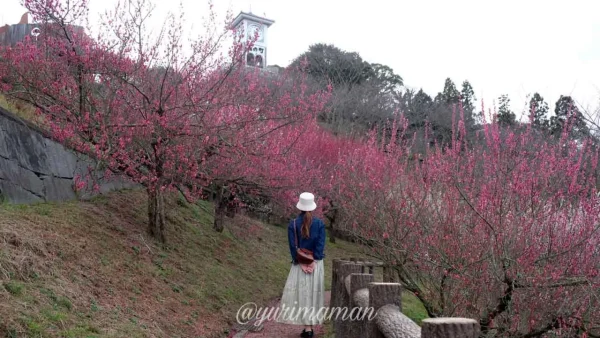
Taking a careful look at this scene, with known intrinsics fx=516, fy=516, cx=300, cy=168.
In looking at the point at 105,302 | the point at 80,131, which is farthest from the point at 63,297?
the point at 80,131

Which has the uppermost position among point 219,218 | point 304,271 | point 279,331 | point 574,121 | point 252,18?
point 252,18

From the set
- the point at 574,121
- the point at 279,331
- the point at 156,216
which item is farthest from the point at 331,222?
the point at 574,121

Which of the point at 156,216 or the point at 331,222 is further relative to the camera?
the point at 331,222

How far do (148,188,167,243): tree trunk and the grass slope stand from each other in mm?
261

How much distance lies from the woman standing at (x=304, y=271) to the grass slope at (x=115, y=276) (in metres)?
1.11

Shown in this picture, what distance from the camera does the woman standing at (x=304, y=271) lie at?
21.4 ft

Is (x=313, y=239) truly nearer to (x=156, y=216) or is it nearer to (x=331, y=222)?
(x=156, y=216)

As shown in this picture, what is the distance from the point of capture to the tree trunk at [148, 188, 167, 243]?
866 centimetres

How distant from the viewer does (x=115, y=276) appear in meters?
6.41

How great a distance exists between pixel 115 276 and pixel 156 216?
2.49 metres

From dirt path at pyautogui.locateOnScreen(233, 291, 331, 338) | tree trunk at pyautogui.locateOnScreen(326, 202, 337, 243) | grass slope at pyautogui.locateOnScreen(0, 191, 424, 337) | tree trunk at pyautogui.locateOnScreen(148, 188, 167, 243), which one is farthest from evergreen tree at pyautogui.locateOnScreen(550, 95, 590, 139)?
tree trunk at pyautogui.locateOnScreen(326, 202, 337, 243)

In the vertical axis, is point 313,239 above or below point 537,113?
below

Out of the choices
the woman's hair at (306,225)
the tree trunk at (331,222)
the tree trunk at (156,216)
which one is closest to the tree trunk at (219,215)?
the tree trunk at (156,216)

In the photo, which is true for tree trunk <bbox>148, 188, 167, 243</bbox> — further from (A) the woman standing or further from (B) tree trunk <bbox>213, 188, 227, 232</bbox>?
(B) tree trunk <bbox>213, 188, 227, 232</bbox>
